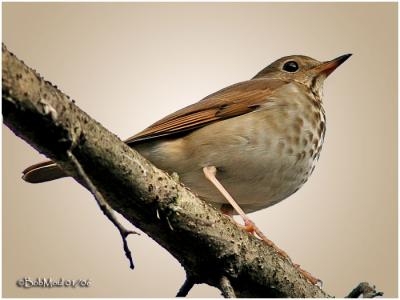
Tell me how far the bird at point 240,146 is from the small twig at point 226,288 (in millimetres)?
948

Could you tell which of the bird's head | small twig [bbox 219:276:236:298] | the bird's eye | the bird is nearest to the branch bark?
small twig [bbox 219:276:236:298]

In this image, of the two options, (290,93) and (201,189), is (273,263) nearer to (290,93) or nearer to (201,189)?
(201,189)

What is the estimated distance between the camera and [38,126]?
307cm

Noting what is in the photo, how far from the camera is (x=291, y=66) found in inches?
280

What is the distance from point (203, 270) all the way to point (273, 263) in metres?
0.61

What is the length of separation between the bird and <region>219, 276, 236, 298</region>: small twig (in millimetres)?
948

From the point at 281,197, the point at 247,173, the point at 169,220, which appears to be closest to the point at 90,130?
the point at 169,220

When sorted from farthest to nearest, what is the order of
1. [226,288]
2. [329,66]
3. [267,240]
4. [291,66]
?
[291,66], [329,66], [267,240], [226,288]

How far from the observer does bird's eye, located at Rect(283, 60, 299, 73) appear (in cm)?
704

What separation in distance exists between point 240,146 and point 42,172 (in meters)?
1.74

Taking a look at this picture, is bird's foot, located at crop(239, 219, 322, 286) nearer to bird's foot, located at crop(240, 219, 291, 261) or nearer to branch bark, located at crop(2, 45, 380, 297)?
bird's foot, located at crop(240, 219, 291, 261)

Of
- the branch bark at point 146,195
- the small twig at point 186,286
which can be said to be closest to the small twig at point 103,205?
the branch bark at point 146,195

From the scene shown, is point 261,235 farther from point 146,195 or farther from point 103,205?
point 103,205

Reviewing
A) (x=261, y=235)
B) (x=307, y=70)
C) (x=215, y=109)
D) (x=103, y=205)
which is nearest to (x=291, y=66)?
(x=307, y=70)
